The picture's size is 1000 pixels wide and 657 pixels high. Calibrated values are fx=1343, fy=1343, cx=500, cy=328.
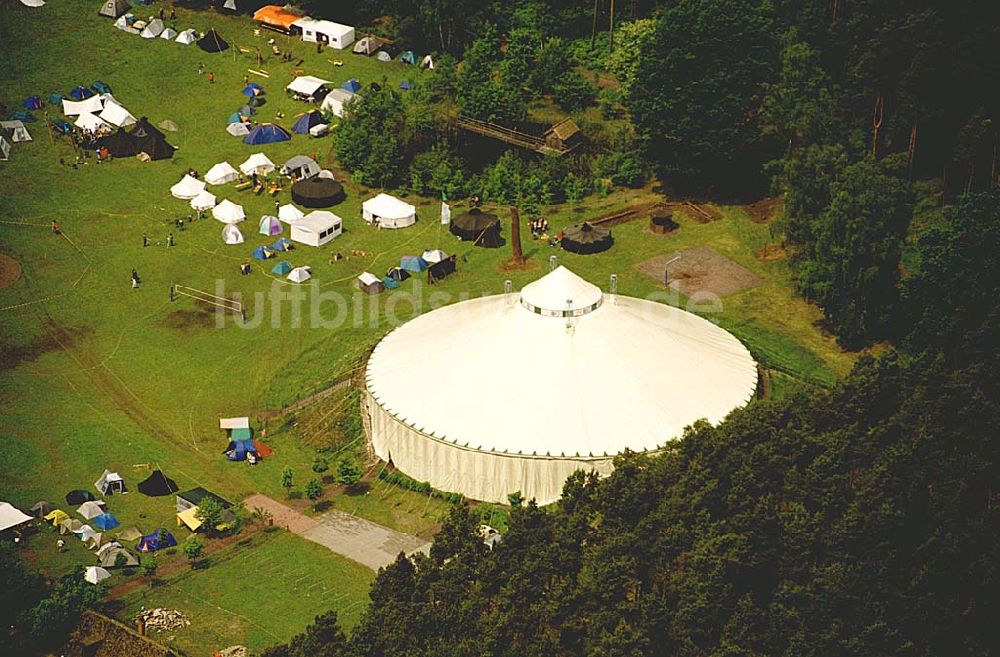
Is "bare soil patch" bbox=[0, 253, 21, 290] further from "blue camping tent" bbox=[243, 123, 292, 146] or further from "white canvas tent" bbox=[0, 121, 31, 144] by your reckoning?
"blue camping tent" bbox=[243, 123, 292, 146]

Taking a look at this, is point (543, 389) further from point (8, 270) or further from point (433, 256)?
point (8, 270)

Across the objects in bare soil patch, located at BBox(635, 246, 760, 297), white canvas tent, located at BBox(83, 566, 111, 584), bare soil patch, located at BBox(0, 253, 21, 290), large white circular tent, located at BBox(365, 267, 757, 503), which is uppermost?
large white circular tent, located at BBox(365, 267, 757, 503)

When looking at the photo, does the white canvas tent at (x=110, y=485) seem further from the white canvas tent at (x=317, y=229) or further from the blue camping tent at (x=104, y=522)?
the white canvas tent at (x=317, y=229)

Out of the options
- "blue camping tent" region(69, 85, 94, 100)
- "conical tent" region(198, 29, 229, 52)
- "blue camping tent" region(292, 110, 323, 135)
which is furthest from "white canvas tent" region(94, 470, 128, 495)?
"conical tent" region(198, 29, 229, 52)

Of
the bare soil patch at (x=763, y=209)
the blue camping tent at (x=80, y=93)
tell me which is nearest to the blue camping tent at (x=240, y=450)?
the bare soil patch at (x=763, y=209)

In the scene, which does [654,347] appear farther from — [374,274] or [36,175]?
[36,175]

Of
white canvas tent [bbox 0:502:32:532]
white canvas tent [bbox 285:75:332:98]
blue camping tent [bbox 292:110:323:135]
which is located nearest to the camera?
white canvas tent [bbox 0:502:32:532]
